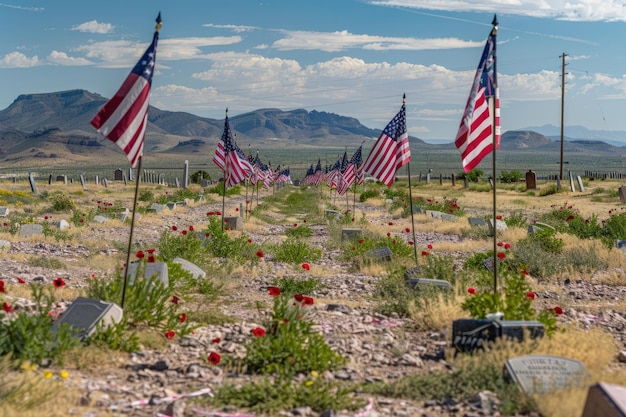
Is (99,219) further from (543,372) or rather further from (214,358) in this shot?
(543,372)

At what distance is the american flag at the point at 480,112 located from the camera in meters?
10.3

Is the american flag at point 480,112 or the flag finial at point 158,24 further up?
the flag finial at point 158,24

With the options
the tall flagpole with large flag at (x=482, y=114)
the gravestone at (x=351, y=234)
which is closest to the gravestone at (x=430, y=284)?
the tall flagpole with large flag at (x=482, y=114)

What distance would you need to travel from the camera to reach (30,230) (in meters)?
20.3

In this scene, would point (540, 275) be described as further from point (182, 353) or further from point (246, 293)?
point (182, 353)

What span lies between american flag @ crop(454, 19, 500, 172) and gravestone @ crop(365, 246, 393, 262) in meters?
6.11

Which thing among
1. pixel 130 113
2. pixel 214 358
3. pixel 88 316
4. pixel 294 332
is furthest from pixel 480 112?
pixel 88 316

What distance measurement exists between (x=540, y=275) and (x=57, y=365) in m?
10.1

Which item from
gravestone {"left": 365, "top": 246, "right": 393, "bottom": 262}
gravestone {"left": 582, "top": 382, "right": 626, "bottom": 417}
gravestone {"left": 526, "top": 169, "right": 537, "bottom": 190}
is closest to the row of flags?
gravestone {"left": 582, "top": 382, "right": 626, "bottom": 417}

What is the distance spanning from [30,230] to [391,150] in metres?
9.43

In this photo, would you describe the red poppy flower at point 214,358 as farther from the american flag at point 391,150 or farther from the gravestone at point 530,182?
the gravestone at point 530,182

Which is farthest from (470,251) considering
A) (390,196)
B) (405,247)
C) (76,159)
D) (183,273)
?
(76,159)

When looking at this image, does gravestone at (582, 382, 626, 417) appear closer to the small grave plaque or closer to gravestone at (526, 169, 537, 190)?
the small grave plaque

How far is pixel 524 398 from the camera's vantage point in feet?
22.7
